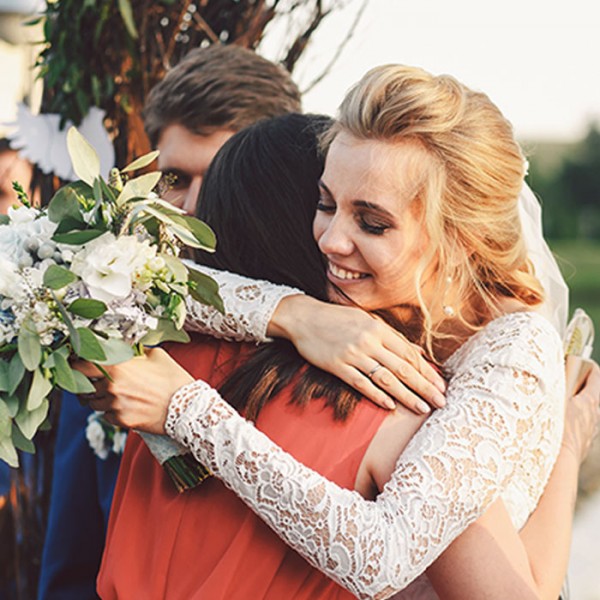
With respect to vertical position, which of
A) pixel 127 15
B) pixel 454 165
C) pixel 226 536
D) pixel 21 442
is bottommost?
pixel 226 536

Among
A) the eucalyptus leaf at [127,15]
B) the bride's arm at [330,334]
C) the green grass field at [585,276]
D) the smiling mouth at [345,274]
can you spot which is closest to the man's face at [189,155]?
the eucalyptus leaf at [127,15]

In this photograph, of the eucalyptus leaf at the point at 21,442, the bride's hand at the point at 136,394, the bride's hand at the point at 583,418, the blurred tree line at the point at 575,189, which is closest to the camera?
the eucalyptus leaf at the point at 21,442

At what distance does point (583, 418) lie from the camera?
2.37 m

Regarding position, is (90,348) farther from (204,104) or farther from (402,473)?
(204,104)

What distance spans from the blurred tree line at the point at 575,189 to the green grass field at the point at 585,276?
2.05 ft

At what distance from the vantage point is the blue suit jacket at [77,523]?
2611 millimetres

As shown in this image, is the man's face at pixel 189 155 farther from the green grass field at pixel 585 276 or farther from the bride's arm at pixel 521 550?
the green grass field at pixel 585 276

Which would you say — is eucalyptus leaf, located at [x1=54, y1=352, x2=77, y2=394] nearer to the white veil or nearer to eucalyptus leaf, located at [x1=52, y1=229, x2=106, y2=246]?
eucalyptus leaf, located at [x1=52, y1=229, x2=106, y2=246]

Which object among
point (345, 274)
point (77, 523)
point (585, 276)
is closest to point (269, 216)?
point (345, 274)

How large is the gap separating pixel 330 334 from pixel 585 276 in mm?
22139

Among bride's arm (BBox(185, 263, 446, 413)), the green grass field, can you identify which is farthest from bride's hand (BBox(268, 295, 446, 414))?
the green grass field

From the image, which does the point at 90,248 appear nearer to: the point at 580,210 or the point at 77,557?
the point at 77,557

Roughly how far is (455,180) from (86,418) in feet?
4.90

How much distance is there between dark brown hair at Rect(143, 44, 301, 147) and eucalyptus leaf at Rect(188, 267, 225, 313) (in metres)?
1.28
